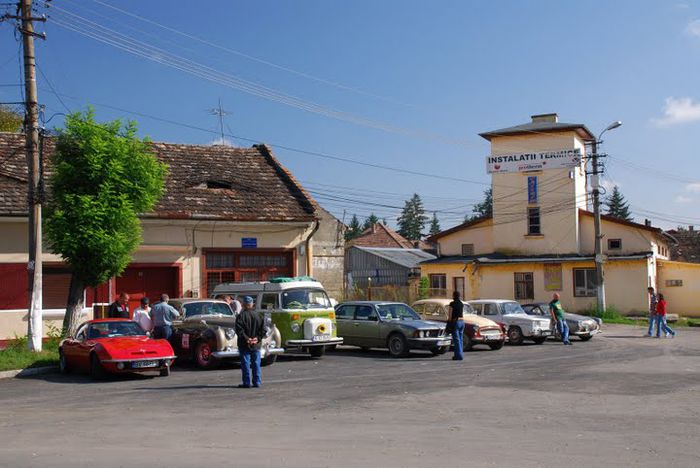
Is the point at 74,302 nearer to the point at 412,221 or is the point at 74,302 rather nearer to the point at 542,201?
the point at 542,201

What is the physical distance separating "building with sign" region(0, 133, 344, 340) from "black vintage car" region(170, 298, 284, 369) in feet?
19.5

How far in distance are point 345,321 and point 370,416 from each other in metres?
11.3

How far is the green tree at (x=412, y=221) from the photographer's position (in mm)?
124363

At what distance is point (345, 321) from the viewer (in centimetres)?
2227

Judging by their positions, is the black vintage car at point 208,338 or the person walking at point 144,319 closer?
the black vintage car at point 208,338

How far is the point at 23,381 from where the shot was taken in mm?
16328

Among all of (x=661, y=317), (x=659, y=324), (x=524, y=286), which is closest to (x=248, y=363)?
(x=661, y=317)

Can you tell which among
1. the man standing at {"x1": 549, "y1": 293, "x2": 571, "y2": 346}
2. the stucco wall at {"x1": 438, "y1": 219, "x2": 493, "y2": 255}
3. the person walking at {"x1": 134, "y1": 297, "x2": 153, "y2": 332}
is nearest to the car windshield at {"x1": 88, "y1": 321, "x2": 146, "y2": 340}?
the person walking at {"x1": 134, "y1": 297, "x2": 153, "y2": 332}

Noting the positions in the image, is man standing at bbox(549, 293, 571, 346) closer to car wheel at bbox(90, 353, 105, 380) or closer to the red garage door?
the red garage door

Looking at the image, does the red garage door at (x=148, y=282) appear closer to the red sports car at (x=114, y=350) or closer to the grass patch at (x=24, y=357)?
the grass patch at (x=24, y=357)

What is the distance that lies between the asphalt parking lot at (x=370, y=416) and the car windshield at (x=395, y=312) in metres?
3.10

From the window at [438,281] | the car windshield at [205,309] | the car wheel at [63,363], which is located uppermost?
the window at [438,281]

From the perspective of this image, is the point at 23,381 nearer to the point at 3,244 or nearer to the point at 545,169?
the point at 3,244

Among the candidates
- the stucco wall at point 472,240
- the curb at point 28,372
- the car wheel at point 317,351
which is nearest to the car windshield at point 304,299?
the car wheel at point 317,351
